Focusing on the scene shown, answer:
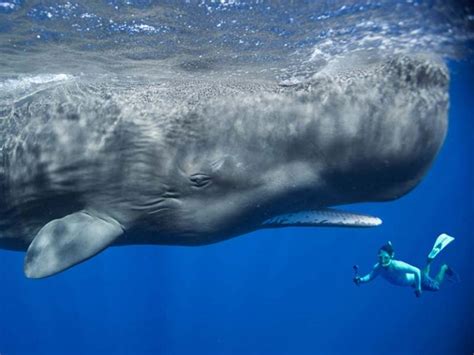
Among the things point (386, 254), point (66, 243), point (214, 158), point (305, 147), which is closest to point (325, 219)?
point (305, 147)

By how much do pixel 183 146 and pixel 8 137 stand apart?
2.68m

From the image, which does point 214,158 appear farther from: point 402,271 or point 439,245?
point 439,245

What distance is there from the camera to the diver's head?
16.2 m

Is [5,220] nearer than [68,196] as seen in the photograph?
No

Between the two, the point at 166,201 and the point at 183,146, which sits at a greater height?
the point at 183,146

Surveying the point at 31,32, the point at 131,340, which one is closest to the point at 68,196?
the point at 31,32

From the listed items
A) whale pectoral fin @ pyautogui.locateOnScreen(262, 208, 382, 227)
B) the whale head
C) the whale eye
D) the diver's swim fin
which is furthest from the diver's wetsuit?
the whale eye

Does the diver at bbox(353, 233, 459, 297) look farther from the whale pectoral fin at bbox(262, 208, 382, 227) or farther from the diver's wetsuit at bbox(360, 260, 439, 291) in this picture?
the whale pectoral fin at bbox(262, 208, 382, 227)

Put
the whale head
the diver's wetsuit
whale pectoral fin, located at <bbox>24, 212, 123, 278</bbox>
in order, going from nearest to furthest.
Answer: the whale head < whale pectoral fin, located at <bbox>24, 212, 123, 278</bbox> < the diver's wetsuit

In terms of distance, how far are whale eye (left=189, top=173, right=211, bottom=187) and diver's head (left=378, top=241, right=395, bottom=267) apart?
485 inches

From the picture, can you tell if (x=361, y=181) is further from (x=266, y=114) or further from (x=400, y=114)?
(x=266, y=114)

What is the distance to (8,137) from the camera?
21.0 ft

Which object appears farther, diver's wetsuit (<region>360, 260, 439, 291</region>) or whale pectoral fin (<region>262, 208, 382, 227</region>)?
diver's wetsuit (<region>360, 260, 439, 291</region>)

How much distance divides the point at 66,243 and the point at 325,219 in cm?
A: 275
